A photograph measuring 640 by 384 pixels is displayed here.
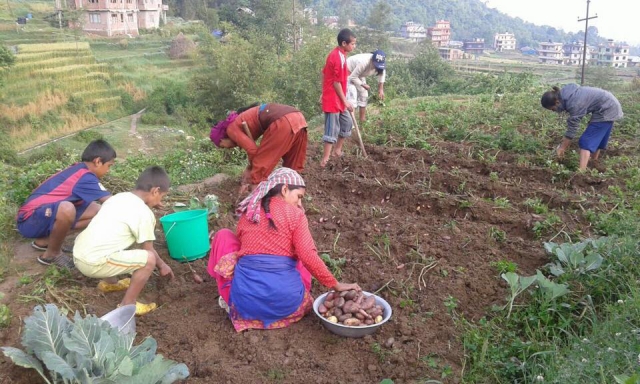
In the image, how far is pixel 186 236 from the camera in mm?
3877

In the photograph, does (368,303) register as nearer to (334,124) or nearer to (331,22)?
(334,124)

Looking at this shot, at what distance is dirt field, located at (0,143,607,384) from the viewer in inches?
110

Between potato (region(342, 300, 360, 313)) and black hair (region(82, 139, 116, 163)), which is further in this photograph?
black hair (region(82, 139, 116, 163))

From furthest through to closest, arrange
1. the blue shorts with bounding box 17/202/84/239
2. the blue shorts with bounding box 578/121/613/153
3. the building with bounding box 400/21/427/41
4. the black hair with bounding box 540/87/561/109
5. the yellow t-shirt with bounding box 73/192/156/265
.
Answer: the building with bounding box 400/21/427/41 < the blue shorts with bounding box 578/121/613/153 < the black hair with bounding box 540/87/561/109 < the blue shorts with bounding box 17/202/84/239 < the yellow t-shirt with bounding box 73/192/156/265

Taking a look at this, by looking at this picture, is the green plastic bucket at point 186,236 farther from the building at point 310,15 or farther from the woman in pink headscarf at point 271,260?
the building at point 310,15

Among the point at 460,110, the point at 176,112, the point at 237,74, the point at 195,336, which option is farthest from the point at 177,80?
the point at 195,336

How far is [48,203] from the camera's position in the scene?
3.71 m

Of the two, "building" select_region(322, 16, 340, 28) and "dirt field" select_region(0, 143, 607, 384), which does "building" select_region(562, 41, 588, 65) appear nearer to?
"building" select_region(322, 16, 340, 28)

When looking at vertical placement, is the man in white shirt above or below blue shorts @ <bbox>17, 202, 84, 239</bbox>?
above

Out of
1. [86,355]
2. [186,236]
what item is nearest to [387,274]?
[186,236]

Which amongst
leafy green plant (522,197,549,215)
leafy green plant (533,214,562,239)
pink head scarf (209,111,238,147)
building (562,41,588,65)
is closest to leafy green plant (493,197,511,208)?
leafy green plant (522,197,549,215)

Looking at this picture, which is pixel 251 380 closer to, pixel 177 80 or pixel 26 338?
pixel 26 338

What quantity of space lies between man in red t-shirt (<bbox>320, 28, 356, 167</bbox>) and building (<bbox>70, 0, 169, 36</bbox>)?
29.6m

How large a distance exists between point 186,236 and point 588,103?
491 cm
